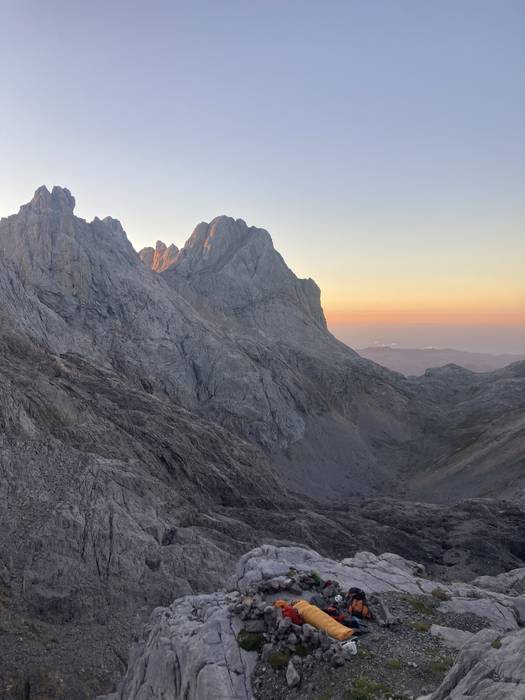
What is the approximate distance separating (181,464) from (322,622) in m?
47.6

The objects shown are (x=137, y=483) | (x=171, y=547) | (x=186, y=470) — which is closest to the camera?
(x=171, y=547)

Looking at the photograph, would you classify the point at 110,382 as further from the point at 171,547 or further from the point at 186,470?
the point at 171,547

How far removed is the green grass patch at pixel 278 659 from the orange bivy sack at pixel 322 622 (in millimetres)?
1899

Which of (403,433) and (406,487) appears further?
(403,433)

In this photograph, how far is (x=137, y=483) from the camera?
5522 cm

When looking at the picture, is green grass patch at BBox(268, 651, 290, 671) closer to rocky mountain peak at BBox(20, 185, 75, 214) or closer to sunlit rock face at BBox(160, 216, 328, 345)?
rocky mountain peak at BBox(20, 185, 75, 214)

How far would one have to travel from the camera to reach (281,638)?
71.2 ft

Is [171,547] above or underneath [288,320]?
underneath

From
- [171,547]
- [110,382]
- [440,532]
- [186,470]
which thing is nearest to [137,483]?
[171,547]

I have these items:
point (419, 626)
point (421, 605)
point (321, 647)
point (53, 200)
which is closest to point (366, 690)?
point (321, 647)

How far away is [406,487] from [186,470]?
185ft

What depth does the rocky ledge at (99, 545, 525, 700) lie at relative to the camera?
1608cm

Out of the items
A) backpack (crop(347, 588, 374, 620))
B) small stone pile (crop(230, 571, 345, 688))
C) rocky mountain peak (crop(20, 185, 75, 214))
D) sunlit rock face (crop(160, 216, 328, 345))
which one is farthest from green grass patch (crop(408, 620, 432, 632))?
sunlit rock face (crop(160, 216, 328, 345))

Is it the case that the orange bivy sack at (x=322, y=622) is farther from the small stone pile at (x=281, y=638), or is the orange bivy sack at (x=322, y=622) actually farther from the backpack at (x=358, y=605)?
the backpack at (x=358, y=605)
